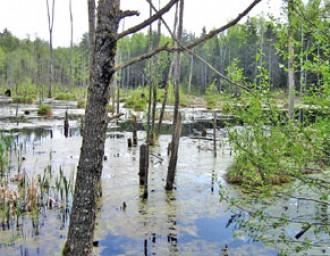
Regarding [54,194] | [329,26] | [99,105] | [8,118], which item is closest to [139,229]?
[54,194]


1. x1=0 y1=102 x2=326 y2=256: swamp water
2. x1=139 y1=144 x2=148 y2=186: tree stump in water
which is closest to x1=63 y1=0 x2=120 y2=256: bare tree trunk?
x1=0 y1=102 x2=326 y2=256: swamp water

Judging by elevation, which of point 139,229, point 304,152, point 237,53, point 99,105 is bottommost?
point 139,229

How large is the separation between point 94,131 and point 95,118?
0.06 meters

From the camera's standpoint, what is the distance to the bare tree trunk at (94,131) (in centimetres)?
192

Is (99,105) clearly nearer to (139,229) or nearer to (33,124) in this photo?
(139,229)

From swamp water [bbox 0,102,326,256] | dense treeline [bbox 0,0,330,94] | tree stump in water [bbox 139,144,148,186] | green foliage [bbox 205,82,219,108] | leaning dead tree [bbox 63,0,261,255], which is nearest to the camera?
leaning dead tree [bbox 63,0,261,255]

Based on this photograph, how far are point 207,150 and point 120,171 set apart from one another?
4.10 m

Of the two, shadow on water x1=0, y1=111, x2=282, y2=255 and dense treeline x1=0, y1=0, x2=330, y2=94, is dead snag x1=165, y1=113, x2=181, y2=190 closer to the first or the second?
shadow on water x1=0, y1=111, x2=282, y2=255

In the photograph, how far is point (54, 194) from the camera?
7098 millimetres

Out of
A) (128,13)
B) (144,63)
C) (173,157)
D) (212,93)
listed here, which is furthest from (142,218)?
(144,63)

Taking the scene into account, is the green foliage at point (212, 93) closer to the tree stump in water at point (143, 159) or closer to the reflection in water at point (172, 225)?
the tree stump in water at point (143, 159)

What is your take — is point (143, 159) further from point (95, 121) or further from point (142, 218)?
point (95, 121)

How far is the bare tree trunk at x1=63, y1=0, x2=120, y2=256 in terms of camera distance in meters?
1.92

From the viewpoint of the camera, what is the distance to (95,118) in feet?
6.46
